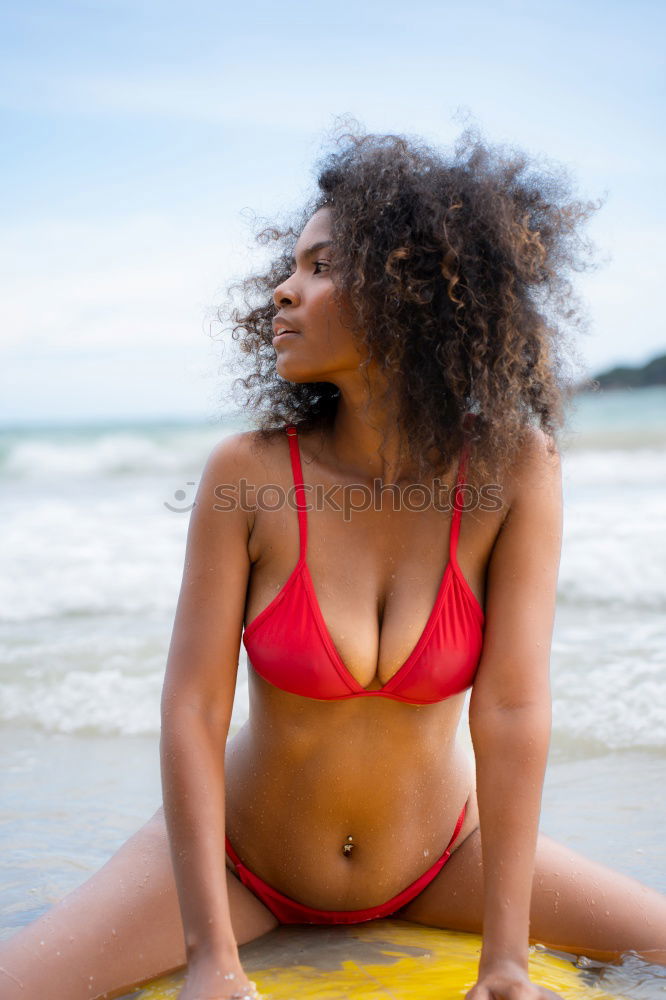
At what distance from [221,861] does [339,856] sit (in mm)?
377

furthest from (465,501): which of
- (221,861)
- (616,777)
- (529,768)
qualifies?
(616,777)

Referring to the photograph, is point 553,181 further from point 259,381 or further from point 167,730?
point 167,730

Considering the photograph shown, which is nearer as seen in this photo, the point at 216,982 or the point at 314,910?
the point at 216,982

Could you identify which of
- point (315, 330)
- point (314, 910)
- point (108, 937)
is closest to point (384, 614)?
point (315, 330)

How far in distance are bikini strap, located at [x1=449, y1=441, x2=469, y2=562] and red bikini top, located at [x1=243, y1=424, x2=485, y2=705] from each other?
0.08 ft

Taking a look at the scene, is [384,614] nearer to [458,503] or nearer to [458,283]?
[458,503]

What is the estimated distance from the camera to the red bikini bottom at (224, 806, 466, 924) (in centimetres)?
258

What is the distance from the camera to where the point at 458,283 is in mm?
2383

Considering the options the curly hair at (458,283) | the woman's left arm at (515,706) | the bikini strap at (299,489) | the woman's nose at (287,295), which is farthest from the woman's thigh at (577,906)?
the woman's nose at (287,295)

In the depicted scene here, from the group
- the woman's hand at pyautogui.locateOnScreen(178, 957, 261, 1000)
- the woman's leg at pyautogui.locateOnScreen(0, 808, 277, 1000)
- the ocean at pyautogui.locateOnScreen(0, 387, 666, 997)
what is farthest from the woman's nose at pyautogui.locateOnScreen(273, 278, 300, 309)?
the woman's hand at pyautogui.locateOnScreen(178, 957, 261, 1000)

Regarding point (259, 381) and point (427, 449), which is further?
point (259, 381)

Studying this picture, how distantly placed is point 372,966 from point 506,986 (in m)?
0.49

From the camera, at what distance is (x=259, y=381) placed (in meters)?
2.86

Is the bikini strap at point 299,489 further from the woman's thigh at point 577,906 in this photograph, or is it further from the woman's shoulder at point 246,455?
the woman's thigh at point 577,906
